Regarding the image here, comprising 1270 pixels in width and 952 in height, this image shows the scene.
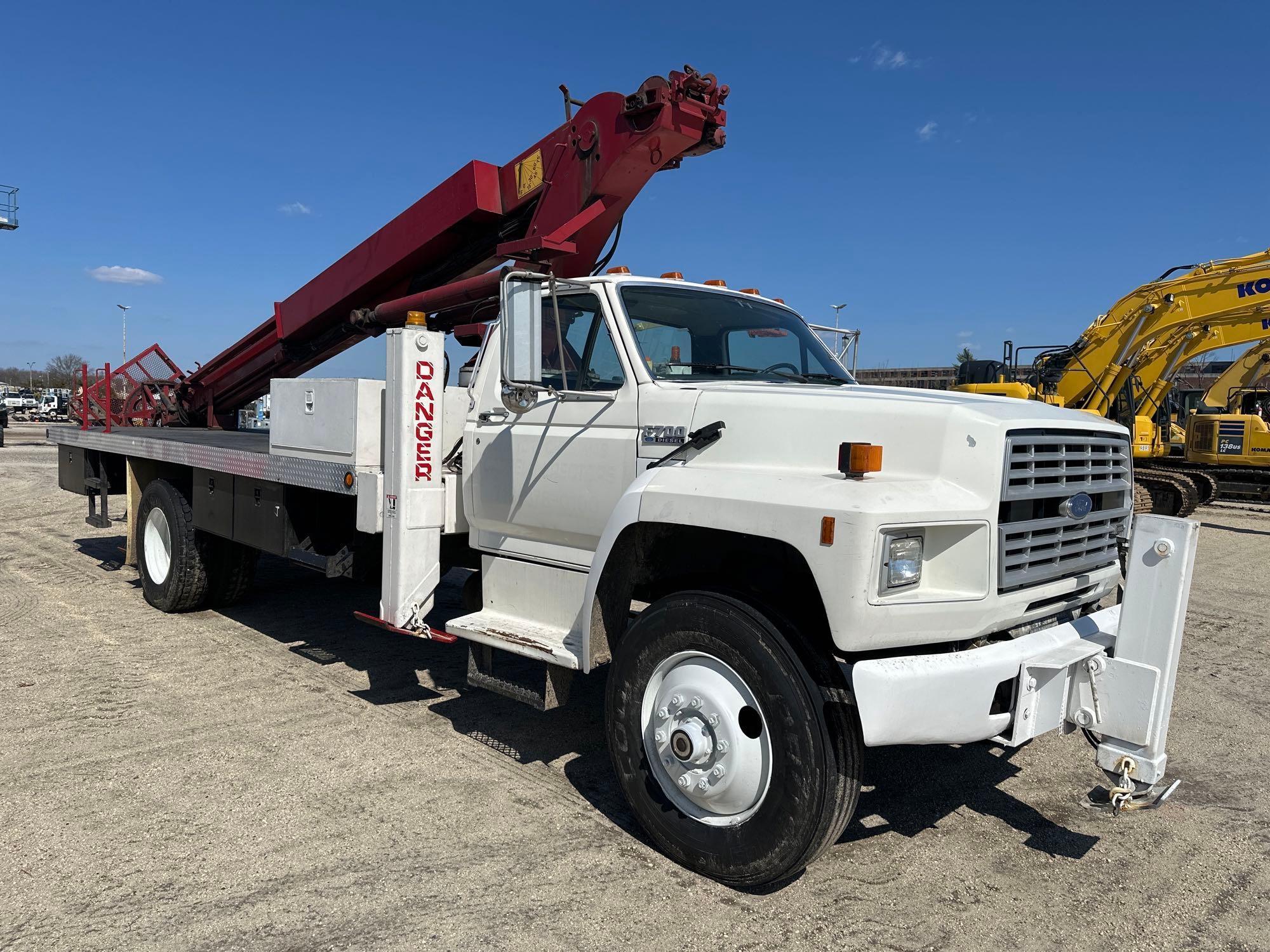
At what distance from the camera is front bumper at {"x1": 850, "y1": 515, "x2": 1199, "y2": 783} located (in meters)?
2.84

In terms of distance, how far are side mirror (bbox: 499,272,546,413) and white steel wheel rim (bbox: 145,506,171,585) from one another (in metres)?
4.68

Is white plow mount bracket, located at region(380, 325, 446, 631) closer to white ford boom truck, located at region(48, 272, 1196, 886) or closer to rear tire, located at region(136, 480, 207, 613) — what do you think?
white ford boom truck, located at region(48, 272, 1196, 886)

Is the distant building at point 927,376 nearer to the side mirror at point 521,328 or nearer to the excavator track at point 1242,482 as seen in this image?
the excavator track at point 1242,482

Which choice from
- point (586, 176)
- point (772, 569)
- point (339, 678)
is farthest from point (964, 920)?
point (586, 176)

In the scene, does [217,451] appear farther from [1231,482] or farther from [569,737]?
[1231,482]

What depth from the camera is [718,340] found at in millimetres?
4316

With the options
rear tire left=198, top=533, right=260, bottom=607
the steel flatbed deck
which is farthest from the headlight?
rear tire left=198, top=533, right=260, bottom=607

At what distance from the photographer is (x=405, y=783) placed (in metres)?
4.05

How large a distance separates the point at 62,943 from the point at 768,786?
230 cm

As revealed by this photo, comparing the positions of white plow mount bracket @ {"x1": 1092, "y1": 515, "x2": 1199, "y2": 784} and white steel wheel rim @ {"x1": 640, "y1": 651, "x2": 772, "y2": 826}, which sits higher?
white plow mount bracket @ {"x1": 1092, "y1": 515, "x2": 1199, "y2": 784}

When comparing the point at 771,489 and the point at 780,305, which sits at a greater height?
the point at 780,305

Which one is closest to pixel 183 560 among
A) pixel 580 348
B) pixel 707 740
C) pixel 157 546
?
pixel 157 546

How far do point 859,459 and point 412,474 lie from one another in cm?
252

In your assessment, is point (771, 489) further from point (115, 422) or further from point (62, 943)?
point (115, 422)
